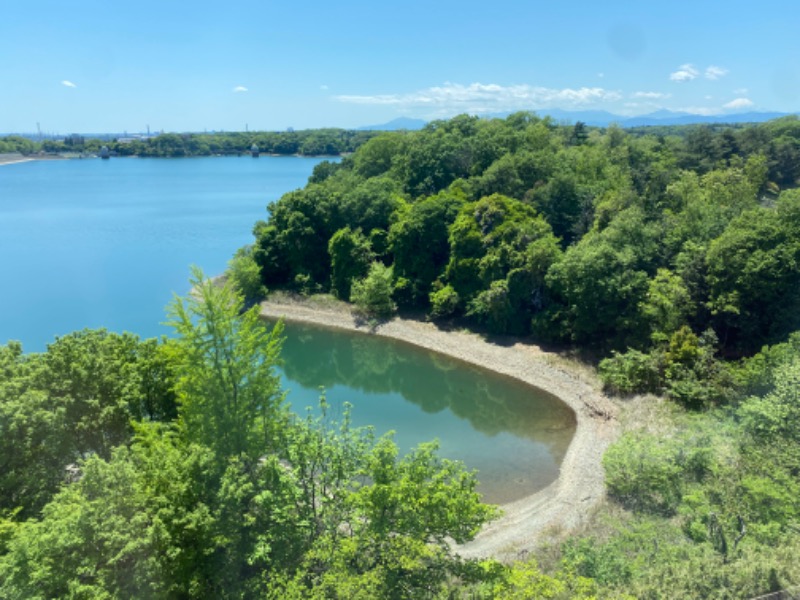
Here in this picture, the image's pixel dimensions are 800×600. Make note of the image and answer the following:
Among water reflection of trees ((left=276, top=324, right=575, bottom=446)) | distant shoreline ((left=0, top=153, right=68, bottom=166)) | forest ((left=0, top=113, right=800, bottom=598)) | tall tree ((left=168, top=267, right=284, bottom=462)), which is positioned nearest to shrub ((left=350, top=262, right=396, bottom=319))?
water reflection of trees ((left=276, top=324, right=575, bottom=446))

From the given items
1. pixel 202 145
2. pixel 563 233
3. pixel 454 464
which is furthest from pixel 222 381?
pixel 202 145

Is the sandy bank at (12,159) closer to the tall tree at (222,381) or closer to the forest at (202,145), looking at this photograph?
the forest at (202,145)

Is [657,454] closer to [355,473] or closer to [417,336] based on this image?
[355,473]

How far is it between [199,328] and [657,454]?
1146 centimetres

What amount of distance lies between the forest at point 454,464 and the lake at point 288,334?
10.3 ft

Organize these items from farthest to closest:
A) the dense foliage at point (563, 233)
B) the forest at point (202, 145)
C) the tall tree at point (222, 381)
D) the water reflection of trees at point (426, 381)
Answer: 1. the forest at point (202, 145)
2. the water reflection of trees at point (426, 381)
3. the dense foliage at point (563, 233)
4. the tall tree at point (222, 381)

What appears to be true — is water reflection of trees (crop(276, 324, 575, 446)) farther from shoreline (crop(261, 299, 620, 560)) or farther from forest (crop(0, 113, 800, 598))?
forest (crop(0, 113, 800, 598))

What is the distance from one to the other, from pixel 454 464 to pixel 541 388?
12794 millimetres

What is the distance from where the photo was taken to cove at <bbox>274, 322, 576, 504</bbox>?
1678cm

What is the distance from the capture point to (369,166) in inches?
1508

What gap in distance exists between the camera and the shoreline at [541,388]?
12.8 m

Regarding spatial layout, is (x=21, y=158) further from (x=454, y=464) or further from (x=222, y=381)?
(x=454, y=464)

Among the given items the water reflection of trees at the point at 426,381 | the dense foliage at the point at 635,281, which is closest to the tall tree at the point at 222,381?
the dense foliage at the point at 635,281

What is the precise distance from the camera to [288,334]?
27484mm
